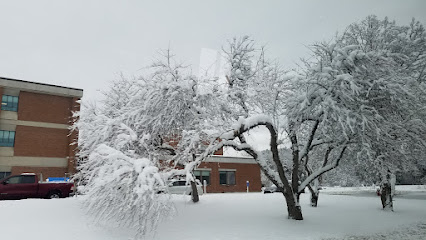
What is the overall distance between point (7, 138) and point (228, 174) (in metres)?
26.6

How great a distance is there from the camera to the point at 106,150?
7543mm

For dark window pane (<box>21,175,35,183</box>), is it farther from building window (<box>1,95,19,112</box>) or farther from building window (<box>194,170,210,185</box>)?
building window (<box>194,170,210,185</box>)

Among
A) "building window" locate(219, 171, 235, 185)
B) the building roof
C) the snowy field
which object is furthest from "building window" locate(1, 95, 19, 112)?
"building window" locate(219, 171, 235, 185)

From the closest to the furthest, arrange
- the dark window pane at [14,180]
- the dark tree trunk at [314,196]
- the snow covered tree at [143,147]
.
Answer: the snow covered tree at [143,147]
the dark tree trunk at [314,196]
the dark window pane at [14,180]

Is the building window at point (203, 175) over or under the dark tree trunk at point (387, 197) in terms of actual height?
over

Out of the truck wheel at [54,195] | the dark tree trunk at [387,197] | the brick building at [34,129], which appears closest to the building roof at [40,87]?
the brick building at [34,129]

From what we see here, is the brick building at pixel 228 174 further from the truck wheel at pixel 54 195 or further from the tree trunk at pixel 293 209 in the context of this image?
the tree trunk at pixel 293 209

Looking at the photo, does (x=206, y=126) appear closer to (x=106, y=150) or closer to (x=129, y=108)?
(x=129, y=108)

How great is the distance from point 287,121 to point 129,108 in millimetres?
5935

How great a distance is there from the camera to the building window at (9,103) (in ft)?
94.5

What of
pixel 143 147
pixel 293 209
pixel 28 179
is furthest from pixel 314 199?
pixel 28 179

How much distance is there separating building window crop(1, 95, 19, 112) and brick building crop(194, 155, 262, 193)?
21538 mm

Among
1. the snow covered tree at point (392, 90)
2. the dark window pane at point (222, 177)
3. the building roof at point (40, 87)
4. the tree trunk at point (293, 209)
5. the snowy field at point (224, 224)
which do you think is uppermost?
the building roof at point (40, 87)

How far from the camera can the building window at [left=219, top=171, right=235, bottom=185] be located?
42125mm
